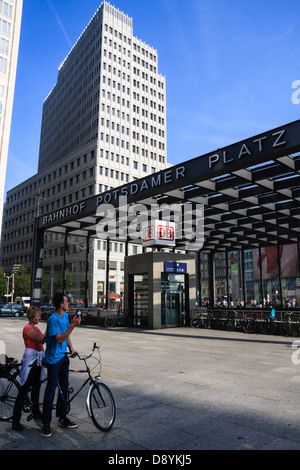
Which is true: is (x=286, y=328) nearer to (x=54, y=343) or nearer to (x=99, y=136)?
(x=54, y=343)

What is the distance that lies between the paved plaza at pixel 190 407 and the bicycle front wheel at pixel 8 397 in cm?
26

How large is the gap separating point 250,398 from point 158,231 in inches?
606

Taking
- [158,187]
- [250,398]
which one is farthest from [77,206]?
[250,398]

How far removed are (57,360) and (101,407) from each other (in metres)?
0.86

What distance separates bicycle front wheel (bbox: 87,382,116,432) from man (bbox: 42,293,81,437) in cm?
45

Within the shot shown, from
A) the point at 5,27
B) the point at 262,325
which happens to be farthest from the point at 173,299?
the point at 5,27

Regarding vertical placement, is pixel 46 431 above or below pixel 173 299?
below

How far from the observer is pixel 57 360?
15.2 feet

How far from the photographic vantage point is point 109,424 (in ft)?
15.0

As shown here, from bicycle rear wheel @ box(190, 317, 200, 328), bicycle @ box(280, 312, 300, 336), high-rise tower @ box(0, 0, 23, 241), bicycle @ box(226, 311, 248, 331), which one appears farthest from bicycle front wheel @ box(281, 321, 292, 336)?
high-rise tower @ box(0, 0, 23, 241)

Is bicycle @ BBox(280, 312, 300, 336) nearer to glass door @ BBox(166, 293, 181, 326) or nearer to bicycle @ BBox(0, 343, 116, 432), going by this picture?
glass door @ BBox(166, 293, 181, 326)

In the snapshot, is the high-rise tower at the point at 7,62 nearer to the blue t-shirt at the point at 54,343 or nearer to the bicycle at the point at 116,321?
the bicycle at the point at 116,321

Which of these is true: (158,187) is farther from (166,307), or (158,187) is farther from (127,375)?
(127,375)

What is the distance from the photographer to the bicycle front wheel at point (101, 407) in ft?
14.8
